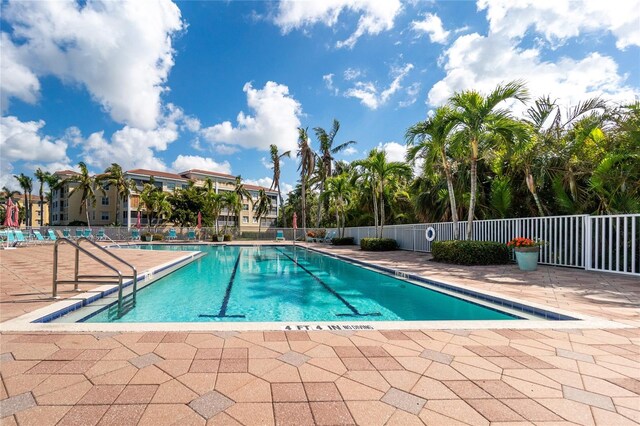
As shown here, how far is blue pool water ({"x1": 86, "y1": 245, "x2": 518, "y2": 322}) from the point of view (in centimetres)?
499

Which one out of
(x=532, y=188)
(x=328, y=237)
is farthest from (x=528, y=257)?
(x=328, y=237)

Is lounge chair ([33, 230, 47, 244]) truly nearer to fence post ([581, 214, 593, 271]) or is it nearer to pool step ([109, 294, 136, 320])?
pool step ([109, 294, 136, 320])

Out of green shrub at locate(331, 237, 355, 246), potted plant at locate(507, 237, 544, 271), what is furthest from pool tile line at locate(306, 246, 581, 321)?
green shrub at locate(331, 237, 355, 246)

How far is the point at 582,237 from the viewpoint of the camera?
27.5 ft

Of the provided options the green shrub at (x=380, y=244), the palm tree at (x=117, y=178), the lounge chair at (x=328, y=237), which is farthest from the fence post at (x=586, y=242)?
the palm tree at (x=117, y=178)

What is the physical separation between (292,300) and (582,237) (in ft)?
26.3

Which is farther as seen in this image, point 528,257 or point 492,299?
point 528,257

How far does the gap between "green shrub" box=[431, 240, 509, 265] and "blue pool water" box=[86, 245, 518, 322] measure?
9.22ft

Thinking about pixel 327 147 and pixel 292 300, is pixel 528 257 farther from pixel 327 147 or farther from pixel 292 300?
pixel 327 147

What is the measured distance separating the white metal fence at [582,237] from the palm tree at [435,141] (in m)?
1.70

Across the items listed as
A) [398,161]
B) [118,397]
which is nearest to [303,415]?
[118,397]

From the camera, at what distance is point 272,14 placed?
10852mm

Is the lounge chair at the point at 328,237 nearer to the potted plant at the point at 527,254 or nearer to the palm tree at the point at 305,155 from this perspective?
the palm tree at the point at 305,155

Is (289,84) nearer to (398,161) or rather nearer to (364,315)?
(398,161)
